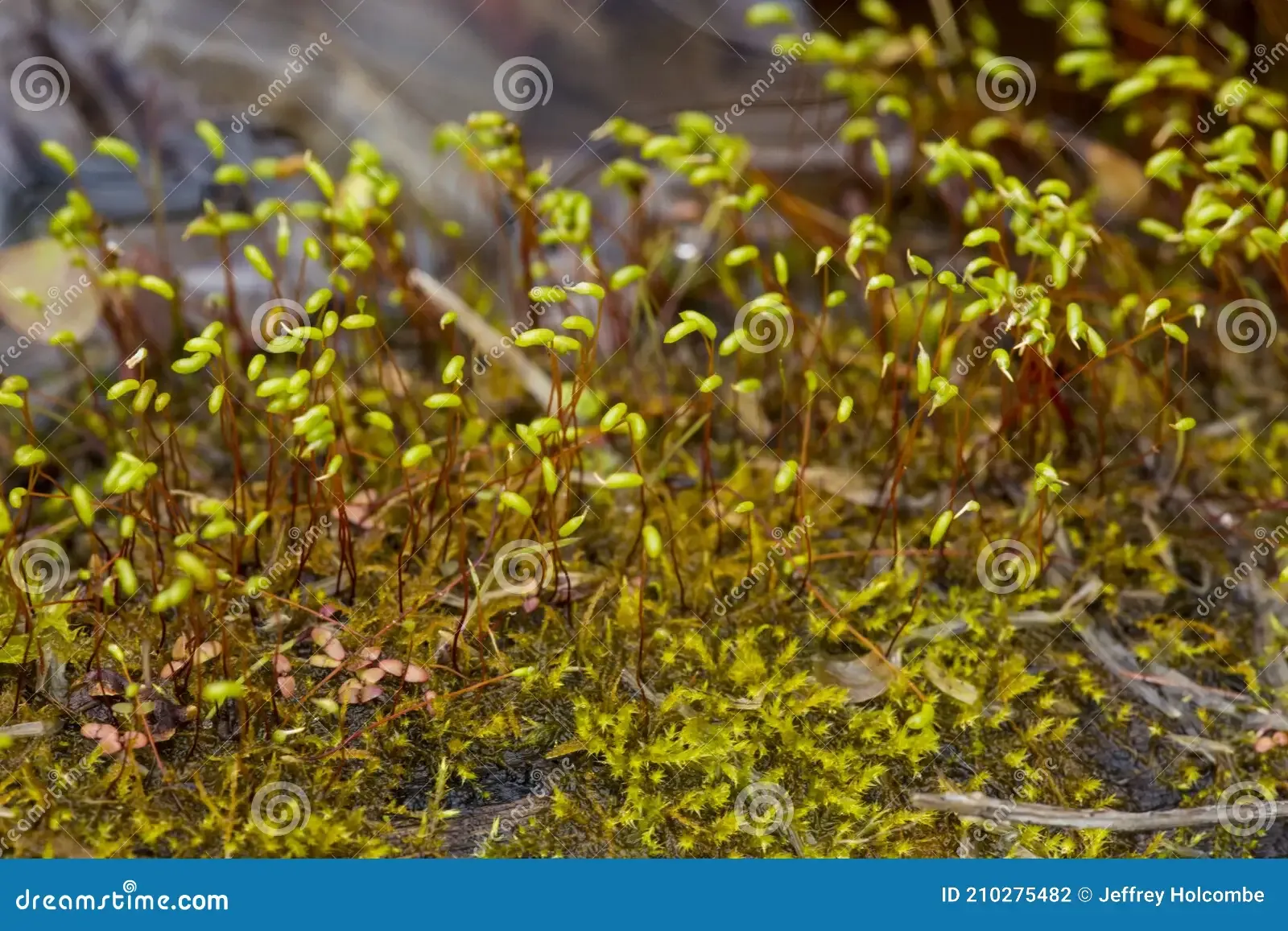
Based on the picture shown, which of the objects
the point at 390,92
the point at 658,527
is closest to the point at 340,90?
the point at 390,92

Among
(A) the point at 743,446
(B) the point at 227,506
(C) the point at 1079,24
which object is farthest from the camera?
(C) the point at 1079,24

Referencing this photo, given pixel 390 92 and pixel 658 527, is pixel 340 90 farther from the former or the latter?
pixel 658 527

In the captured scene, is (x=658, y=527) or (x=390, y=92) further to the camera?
(x=390, y=92)

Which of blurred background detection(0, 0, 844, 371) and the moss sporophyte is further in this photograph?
blurred background detection(0, 0, 844, 371)

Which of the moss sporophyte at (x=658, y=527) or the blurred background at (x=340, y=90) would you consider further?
the blurred background at (x=340, y=90)

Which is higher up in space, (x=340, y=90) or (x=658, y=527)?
(x=340, y=90)

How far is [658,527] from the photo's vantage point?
204cm

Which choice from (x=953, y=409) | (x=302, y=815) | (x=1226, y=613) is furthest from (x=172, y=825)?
(x=1226, y=613)

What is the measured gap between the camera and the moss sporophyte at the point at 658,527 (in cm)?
166

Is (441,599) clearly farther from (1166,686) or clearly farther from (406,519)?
(1166,686)

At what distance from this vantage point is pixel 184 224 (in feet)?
8.38

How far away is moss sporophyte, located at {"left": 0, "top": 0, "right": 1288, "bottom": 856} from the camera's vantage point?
1657mm

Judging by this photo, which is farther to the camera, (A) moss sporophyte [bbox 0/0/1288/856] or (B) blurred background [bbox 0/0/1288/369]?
(B) blurred background [bbox 0/0/1288/369]

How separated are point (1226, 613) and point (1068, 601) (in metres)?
0.35
